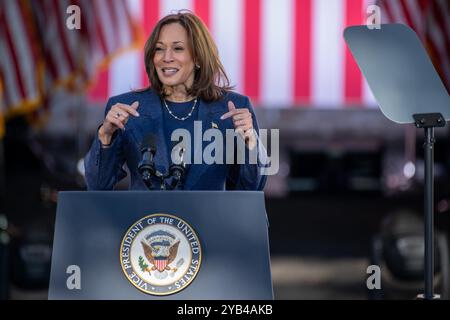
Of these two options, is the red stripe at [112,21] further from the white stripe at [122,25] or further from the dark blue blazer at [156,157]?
the dark blue blazer at [156,157]

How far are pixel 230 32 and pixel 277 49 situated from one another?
0.42 metres

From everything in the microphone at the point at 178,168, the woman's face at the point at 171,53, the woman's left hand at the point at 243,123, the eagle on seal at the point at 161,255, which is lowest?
the eagle on seal at the point at 161,255

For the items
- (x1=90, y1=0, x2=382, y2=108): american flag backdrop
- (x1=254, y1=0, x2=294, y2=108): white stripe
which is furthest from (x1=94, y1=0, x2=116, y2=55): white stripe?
(x1=254, y1=0, x2=294, y2=108): white stripe

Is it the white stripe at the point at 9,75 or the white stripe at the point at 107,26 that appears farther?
the white stripe at the point at 107,26

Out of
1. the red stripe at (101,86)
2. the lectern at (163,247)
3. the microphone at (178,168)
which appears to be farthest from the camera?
the red stripe at (101,86)

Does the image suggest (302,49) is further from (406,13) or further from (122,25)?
(122,25)

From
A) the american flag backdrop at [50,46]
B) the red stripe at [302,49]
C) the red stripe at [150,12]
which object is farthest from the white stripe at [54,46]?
the red stripe at [302,49]

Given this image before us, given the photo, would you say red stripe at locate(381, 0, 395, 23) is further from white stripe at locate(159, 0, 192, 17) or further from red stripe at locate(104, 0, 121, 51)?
red stripe at locate(104, 0, 121, 51)

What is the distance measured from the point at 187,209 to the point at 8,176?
5.74m

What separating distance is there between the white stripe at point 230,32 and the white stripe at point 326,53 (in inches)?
23.6

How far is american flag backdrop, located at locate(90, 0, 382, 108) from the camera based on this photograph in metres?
8.41

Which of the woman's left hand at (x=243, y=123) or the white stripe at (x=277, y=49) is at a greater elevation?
the white stripe at (x=277, y=49)

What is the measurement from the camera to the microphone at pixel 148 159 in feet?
8.72

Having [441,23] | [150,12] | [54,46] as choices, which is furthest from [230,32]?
[441,23]
